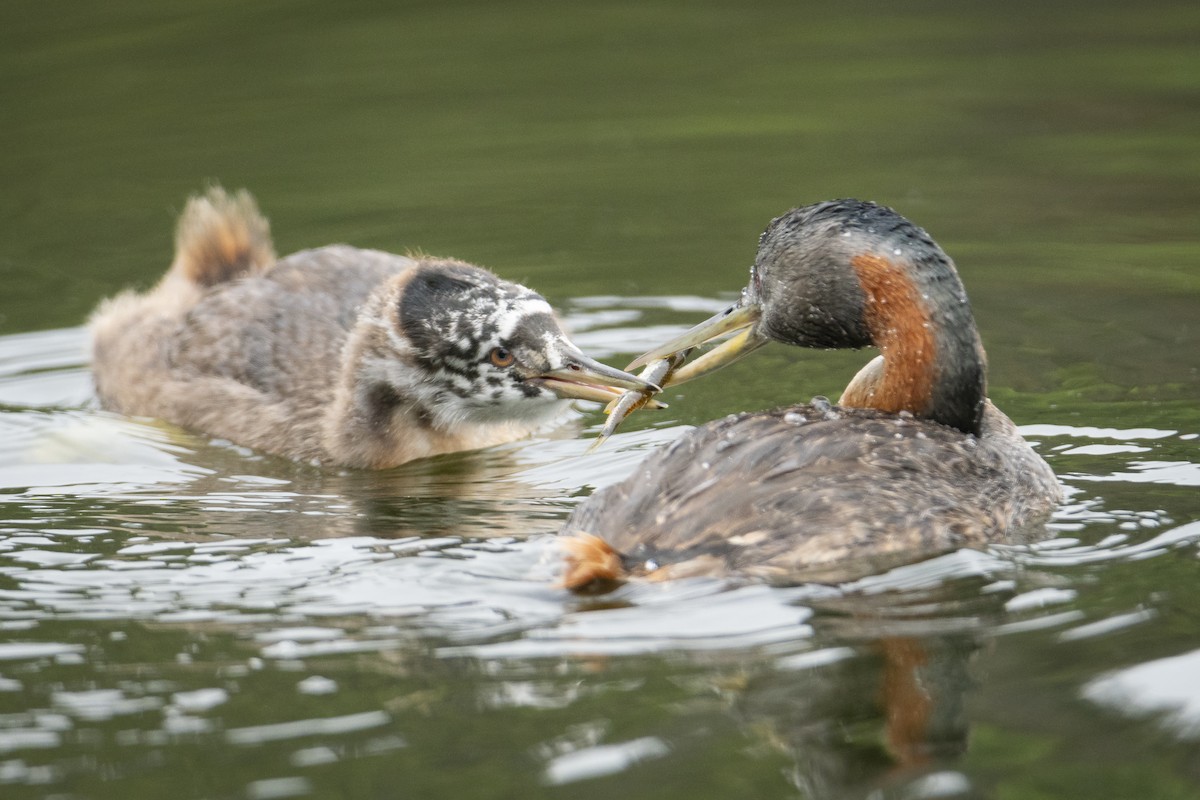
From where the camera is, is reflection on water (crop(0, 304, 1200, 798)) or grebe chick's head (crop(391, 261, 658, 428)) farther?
grebe chick's head (crop(391, 261, 658, 428))

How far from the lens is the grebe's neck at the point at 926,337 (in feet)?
20.7

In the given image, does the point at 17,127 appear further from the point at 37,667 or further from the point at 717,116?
the point at 37,667

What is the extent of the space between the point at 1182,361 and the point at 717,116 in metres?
5.99

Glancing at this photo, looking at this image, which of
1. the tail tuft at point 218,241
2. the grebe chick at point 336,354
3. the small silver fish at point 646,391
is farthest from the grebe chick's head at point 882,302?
the tail tuft at point 218,241

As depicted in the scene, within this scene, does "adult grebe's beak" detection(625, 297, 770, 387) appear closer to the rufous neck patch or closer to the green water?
the rufous neck patch

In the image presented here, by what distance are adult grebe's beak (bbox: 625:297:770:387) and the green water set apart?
30.4 inches

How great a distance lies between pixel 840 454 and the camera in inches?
234

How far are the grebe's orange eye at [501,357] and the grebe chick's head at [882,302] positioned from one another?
5.52 ft

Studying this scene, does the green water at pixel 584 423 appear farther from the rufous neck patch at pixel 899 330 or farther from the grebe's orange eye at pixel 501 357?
the rufous neck patch at pixel 899 330

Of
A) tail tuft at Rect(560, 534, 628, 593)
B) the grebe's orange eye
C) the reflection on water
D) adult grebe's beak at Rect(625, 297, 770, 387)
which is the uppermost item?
adult grebe's beak at Rect(625, 297, 770, 387)

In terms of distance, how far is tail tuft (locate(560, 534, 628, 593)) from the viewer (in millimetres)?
5461

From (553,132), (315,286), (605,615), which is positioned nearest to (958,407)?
(605,615)

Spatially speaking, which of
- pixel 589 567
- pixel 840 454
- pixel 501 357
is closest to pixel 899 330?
pixel 840 454

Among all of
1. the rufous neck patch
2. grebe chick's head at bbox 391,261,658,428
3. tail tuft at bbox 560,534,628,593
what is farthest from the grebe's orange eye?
tail tuft at bbox 560,534,628,593
